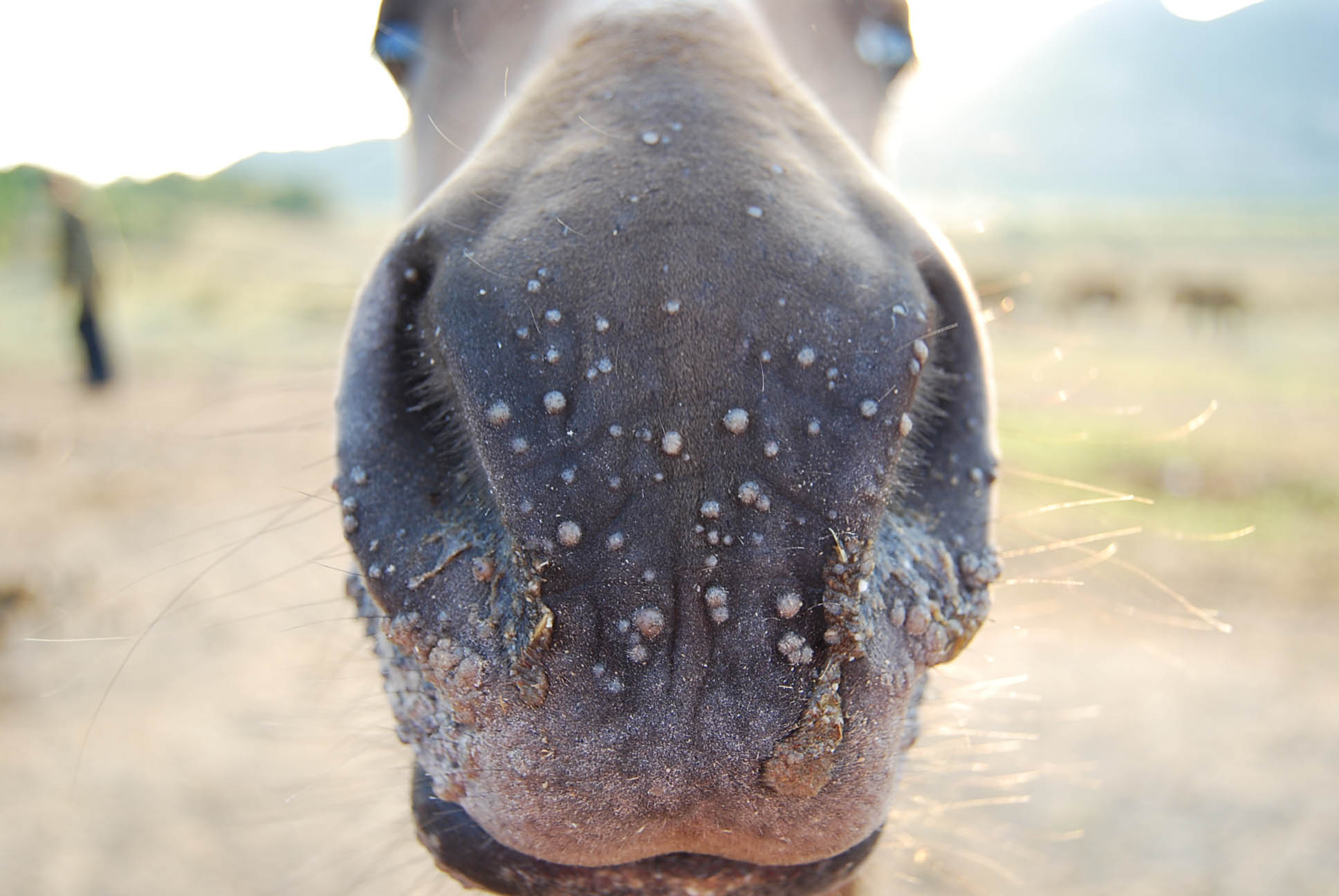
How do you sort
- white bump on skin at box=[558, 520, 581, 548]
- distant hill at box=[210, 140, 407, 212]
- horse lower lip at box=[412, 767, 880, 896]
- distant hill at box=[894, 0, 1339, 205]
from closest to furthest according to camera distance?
white bump on skin at box=[558, 520, 581, 548]
horse lower lip at box=[412, 767, 880, 896]
distant hill at box=[210, 140, 407, 212]
distant hill at box=[894, 0, 1339, 205]

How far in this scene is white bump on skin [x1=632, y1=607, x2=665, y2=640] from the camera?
0.99m

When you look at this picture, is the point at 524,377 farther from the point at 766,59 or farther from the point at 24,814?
the point at 24,814

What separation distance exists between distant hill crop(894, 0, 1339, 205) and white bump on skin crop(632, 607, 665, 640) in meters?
77.0

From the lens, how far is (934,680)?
6.14 feet

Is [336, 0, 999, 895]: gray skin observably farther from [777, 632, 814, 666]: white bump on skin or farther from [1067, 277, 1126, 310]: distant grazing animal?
[1067, 277, 1126, 310]: distant grazing animal

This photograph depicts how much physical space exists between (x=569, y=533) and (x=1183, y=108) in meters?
120

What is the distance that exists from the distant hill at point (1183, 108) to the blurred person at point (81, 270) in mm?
71534

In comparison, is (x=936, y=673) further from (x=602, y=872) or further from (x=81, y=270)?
(x=81, y=270)

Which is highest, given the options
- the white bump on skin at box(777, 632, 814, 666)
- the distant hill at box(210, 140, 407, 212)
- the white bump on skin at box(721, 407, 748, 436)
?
the white bump on skin at box(721, 407, 748, 436)

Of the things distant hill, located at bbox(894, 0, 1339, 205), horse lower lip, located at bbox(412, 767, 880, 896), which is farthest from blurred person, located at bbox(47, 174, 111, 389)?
distant hill, located at bbox(894, 0, 1339, 205)

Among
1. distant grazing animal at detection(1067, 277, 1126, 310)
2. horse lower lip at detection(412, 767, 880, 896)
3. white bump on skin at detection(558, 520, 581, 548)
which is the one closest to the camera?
white bump on skin at detection(558, 520, 581, 548)

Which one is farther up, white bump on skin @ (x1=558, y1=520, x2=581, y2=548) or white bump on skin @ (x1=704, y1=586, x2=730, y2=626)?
white bump on skin @ (x1=558, y1=520, x2=581, y2=548)

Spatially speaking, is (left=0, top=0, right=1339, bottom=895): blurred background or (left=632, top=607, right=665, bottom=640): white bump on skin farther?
(left=0, top=0, right=1339, bottom=895): blurred background

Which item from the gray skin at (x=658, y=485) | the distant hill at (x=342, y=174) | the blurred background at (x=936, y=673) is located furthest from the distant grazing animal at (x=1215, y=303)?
the gray skin at (x=658, y=485)
